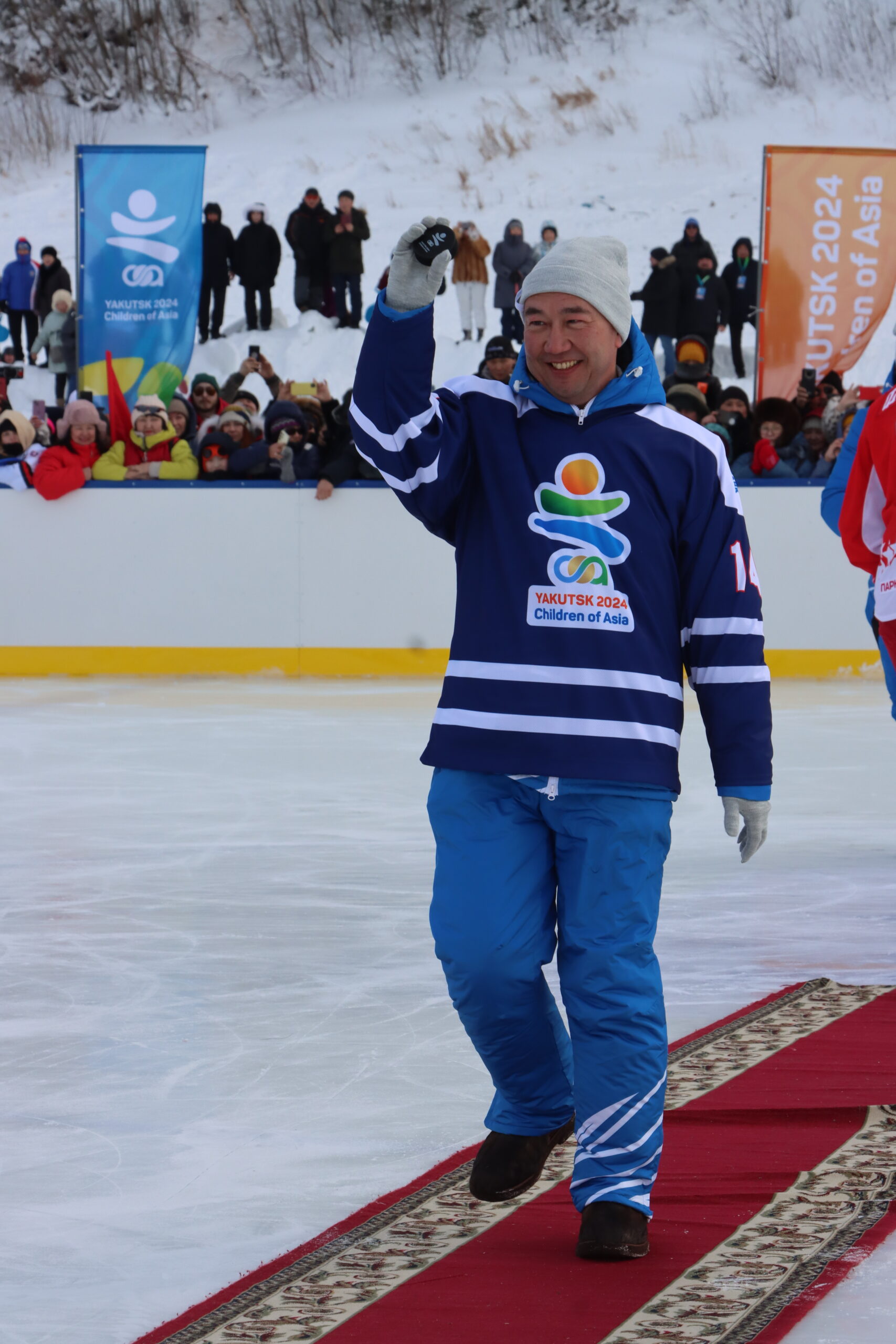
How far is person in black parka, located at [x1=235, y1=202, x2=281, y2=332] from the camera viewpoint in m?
17.9

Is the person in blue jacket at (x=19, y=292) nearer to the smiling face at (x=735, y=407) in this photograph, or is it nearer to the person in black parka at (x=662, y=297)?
the person in black parka at (x=662, y=297)

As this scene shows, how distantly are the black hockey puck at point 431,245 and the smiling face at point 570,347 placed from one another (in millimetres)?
208

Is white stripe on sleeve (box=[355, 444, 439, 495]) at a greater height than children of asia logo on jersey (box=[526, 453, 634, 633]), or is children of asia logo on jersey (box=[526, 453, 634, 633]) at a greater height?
white stripe on sleeve (box=[355, 444, 439, 495])

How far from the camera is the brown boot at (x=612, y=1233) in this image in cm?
239

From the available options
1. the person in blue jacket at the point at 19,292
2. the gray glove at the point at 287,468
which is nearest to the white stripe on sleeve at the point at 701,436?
the gray glove at the point at 287,468

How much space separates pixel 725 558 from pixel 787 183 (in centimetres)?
1004

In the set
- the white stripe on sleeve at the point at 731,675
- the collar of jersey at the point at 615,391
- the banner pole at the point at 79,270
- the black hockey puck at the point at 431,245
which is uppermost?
the banner pole at the point at 79,270

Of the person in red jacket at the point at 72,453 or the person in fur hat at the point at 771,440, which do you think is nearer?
the person in red jacket at the point at 72,453

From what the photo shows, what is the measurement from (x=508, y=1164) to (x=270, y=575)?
857 centimetres

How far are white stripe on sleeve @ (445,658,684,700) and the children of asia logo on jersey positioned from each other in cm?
6

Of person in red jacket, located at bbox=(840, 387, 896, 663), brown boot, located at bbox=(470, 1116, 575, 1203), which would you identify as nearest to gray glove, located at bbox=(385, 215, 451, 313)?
brown boot, located at bbox=(470, 1116, 575, 1203)

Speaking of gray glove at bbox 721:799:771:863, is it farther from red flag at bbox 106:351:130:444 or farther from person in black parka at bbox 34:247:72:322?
person in black parka at bbox 34:247:72:322

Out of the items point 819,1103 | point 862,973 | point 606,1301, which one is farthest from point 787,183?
point 606,1301

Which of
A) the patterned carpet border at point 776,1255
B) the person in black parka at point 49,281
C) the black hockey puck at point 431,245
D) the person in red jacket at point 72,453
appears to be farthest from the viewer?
the person in black parka at point 49,281
